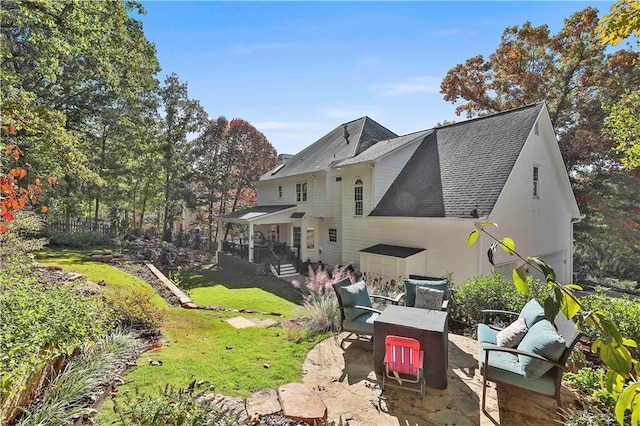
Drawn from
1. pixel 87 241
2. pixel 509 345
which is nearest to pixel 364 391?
pixel 509 345

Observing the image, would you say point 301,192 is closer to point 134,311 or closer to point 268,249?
point 268,249

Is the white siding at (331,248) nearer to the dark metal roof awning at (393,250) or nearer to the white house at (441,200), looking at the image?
the white house at (441,200)

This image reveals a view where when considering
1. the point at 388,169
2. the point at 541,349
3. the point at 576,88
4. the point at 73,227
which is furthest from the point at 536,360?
the point at 73,227

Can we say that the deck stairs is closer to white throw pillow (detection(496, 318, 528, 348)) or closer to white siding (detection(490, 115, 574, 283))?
white siding (detection(490, 115, 574, 283))

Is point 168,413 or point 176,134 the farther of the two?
point 176,134

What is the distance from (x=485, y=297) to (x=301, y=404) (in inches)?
181

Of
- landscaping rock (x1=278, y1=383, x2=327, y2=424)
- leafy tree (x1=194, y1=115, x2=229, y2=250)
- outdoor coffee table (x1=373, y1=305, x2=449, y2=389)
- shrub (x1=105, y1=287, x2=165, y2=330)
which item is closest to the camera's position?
landscaping rock (x1=278, y1=383, x2=327, y2=424)

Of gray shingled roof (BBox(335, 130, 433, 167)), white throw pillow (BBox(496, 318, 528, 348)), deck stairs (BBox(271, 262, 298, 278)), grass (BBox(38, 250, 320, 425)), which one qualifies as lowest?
deck stairs (BBox(271, 262, 298, 278))

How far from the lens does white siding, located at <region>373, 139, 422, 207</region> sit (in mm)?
13680

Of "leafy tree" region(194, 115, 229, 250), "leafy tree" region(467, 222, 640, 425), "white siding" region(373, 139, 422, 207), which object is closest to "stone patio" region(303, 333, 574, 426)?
"leafy tree" region(467, 222, 640, 425)

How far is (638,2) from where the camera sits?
311 centimetres

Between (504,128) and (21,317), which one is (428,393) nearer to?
(21,317)

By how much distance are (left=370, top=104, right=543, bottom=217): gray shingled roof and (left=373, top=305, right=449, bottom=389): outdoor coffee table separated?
6.21m

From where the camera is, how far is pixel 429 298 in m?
6.26
